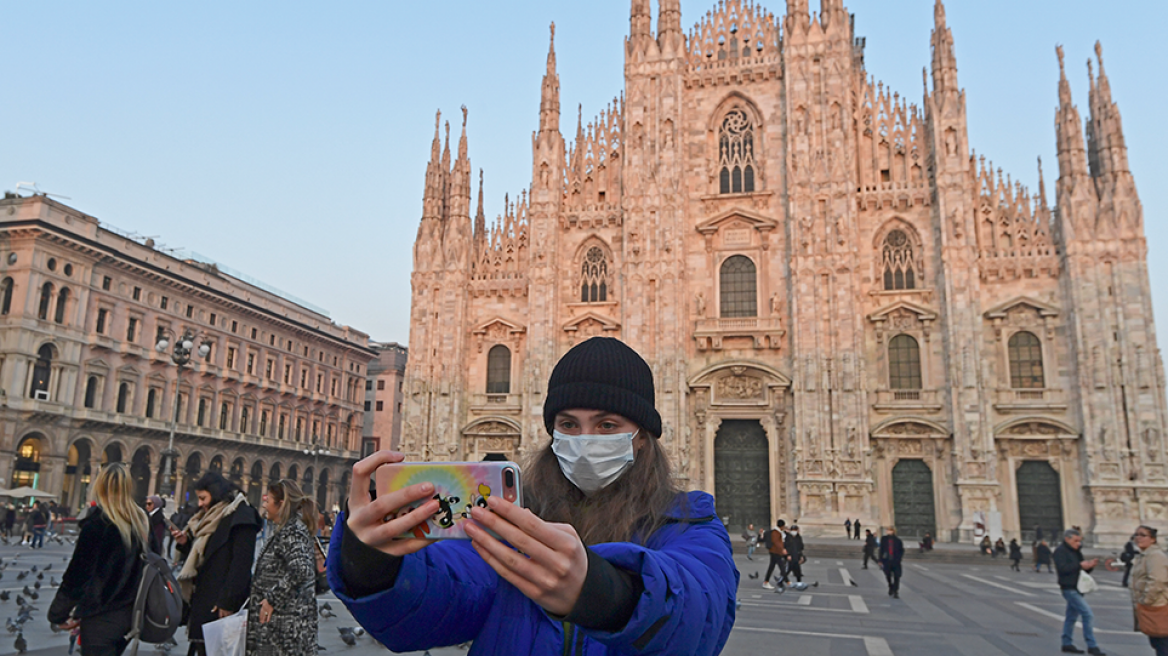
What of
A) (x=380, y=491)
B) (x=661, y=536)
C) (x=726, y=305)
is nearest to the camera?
(x=380, y=491)

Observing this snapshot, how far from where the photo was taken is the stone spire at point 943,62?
27422 millimetres

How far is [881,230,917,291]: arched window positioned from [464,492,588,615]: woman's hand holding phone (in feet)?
93.7

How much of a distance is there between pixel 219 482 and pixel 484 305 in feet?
86.6

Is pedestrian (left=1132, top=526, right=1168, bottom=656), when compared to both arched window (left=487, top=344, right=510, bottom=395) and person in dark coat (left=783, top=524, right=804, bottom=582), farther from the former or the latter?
arched window (left=487, top=344, right=510, bottom=395)

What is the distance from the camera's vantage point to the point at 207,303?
138 ft

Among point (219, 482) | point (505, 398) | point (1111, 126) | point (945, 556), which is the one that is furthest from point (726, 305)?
point (219, 482)

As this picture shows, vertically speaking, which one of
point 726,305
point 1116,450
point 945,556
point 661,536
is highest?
point 726,305

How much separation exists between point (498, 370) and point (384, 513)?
30269 mm

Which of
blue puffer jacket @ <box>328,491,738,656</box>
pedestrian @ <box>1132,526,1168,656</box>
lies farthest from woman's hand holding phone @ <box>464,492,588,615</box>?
pedestrian @ <box>1132,526,1168,656</box>

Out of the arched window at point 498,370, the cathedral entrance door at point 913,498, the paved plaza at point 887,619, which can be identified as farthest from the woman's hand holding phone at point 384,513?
the arched window at point 498,370

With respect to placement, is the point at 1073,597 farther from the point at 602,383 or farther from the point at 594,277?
the point at 594,277

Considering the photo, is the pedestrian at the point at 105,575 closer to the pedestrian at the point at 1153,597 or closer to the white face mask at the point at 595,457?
the white face mask at the point at 595,457

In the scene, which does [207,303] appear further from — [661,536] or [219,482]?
[661,536]

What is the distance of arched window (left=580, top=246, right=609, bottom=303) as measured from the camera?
30.7m
